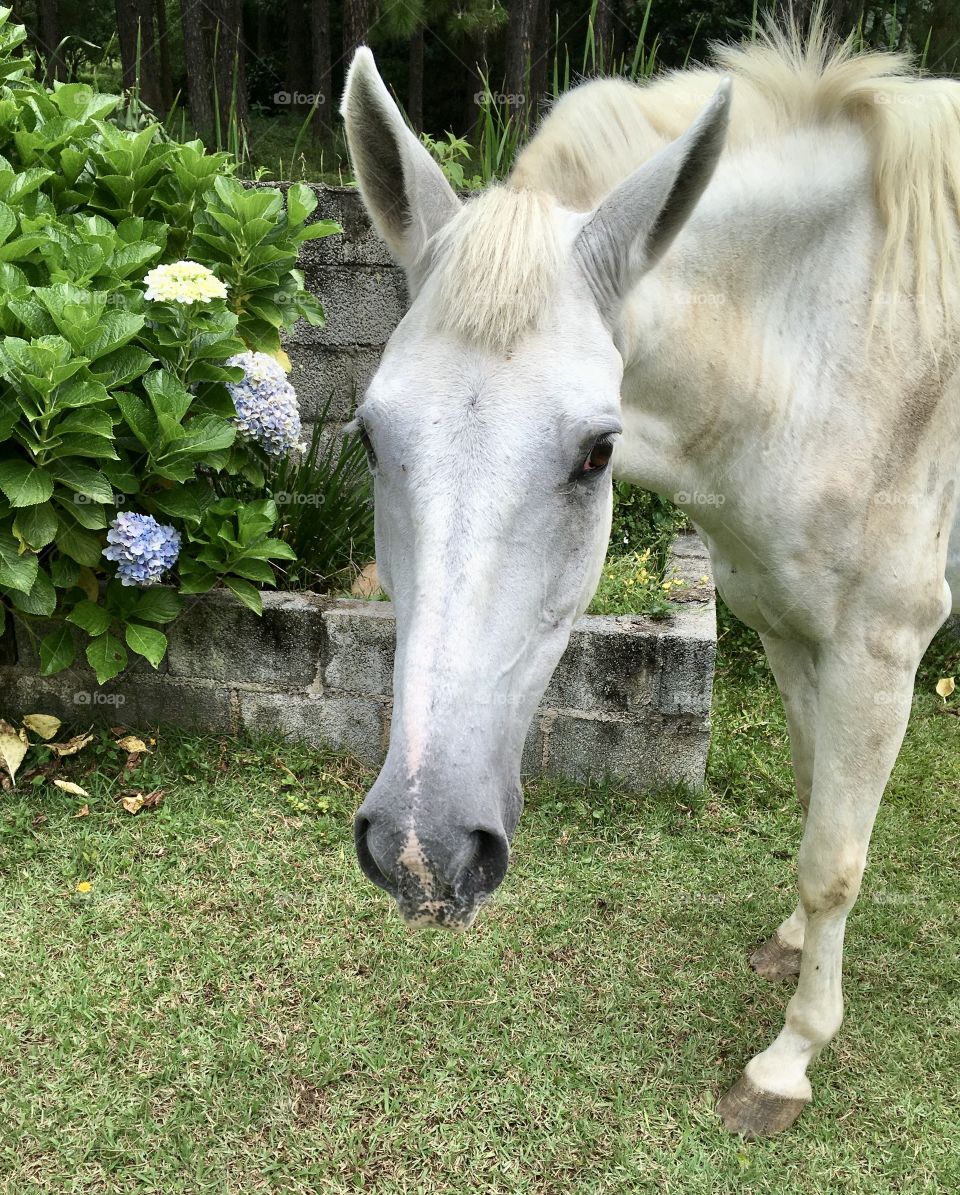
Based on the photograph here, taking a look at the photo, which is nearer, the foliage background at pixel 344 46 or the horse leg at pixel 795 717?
the horse leg at pixel 795 717

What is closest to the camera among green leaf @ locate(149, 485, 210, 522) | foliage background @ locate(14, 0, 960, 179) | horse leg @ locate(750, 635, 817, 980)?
horse leg @ locate(750, 635, 817, 980)

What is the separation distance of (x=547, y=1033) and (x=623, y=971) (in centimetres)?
34

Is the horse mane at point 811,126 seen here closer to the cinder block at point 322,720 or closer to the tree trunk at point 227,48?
the cinder block at point 322,720

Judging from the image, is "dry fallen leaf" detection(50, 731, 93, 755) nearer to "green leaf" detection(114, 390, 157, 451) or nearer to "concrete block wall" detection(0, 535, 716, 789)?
"concrete block wall" detection(0, 535, 716, 789)

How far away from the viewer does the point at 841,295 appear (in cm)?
190

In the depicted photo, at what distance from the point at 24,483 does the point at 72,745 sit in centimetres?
106

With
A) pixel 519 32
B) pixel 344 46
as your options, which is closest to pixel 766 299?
pixel 519 32

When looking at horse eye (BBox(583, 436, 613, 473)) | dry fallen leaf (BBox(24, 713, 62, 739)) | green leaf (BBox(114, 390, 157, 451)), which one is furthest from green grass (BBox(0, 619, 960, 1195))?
horse eye (BBox(583, 436, 613, 473))

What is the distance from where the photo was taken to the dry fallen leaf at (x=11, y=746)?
3.29m

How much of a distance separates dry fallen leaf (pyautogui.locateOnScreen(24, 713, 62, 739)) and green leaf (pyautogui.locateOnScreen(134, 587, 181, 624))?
57cm

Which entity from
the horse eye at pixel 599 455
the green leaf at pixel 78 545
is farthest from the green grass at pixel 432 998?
the horse eye at pixel 599 455

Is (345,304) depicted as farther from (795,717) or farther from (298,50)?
(298,50)

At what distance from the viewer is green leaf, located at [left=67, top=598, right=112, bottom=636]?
3117 millimetres

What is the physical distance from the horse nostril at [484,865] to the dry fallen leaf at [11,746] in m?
2.57
